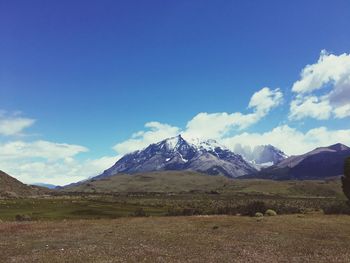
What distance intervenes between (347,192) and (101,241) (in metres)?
47.1

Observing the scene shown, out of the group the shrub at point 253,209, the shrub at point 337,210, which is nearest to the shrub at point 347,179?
the shrub at point 337,210

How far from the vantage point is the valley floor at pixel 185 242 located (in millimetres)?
31375

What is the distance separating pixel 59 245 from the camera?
127ft

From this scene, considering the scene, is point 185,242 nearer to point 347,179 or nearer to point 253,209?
point 253,209

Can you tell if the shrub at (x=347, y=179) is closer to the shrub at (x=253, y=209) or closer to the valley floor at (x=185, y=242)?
the valley floor at (x=185, y=242)

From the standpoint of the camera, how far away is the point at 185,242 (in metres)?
39.7

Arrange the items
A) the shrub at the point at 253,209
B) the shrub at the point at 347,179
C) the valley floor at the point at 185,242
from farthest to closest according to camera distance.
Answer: the shrub at the point at 253,209 → the shrub at the point at 347,179 → the valley floor at the point at 185,242

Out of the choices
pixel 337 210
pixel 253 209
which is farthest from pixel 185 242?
pixel 337 210

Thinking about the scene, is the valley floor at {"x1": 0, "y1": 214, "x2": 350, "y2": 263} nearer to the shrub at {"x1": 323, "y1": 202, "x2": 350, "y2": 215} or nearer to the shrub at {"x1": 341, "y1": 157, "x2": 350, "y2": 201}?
the shrub at {"x1": 323, "y1": 202, "x2": 350, "y2": 215}

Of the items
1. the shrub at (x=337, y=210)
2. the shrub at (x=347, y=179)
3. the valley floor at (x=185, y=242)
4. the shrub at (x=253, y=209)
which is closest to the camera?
the valley floor at (x=185, y=242)

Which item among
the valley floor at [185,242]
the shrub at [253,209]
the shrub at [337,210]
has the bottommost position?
the valley floor at [185,242]

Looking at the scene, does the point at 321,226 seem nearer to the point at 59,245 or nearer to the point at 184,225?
the point at 184,225

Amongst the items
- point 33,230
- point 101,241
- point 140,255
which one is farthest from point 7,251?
point 33,230

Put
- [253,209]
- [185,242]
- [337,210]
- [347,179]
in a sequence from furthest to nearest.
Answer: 1. [253,209]
2. [337,210]
3. [347,179]
4. [185,242]
